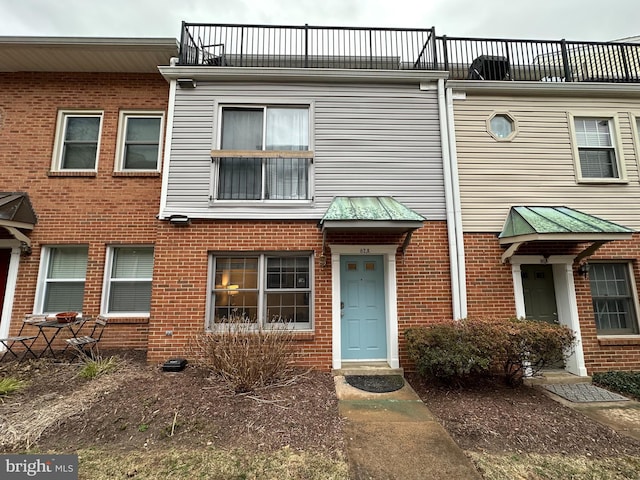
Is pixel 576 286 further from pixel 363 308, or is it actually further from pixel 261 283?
pixel 261 283

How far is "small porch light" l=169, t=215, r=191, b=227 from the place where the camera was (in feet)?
19.1

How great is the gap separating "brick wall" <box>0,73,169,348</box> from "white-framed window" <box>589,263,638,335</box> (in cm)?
947

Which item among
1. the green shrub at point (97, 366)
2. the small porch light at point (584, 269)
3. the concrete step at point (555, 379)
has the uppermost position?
the small porch light at point (584, 269)

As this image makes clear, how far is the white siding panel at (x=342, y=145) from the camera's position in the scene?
20.0 feet

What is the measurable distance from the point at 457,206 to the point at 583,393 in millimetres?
3805

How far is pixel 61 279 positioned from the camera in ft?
22.3

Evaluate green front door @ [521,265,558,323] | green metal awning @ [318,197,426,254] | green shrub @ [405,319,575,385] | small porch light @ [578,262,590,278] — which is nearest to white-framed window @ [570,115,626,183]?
small porch light @ [578,262,590,278]

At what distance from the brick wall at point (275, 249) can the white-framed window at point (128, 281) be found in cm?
136

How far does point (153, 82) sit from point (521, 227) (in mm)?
8644

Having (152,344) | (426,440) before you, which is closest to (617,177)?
(426,440)

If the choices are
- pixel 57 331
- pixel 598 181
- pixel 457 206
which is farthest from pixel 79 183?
pixel 598 181

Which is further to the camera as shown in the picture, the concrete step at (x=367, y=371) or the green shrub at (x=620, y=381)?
→ the concrete step at (x=367, y=371)

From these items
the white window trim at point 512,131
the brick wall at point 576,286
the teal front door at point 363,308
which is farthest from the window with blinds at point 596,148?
the teal front door at point 363,308

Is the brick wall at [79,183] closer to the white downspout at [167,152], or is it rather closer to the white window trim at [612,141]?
the white downspout at [167,152]
